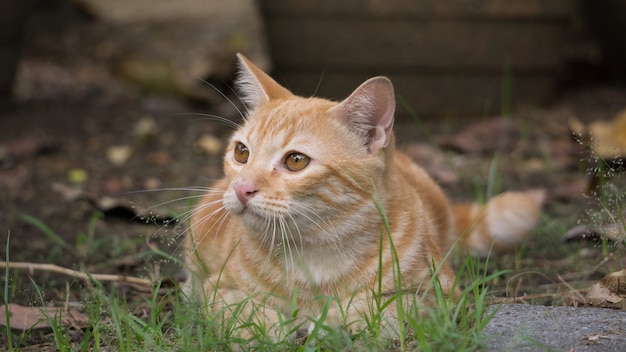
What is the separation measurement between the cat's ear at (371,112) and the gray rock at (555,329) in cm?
66

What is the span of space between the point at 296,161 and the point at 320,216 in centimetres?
19


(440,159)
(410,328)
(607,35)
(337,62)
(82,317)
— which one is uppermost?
(607,35)

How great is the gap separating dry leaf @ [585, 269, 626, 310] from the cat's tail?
74cm

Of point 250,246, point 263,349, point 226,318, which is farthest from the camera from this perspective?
point 250,246

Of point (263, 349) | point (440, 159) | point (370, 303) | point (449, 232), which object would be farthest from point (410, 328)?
point (440, 159)

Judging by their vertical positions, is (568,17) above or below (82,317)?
above

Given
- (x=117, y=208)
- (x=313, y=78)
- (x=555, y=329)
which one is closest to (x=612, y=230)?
(x=555, y=329)

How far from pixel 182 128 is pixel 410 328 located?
356 centimetres

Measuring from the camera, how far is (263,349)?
218 cm

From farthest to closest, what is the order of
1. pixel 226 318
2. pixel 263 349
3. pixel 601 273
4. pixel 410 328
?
1. pixel 601 273
2. pixel 226 318
3. pixel 410 328
4. pixel 263 349

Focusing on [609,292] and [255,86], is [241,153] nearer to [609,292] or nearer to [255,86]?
[255,86]

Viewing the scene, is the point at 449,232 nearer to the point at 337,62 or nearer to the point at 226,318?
the point at 226,318

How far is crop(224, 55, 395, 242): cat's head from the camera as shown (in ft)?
7.97

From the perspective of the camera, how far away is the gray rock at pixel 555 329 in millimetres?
2145
